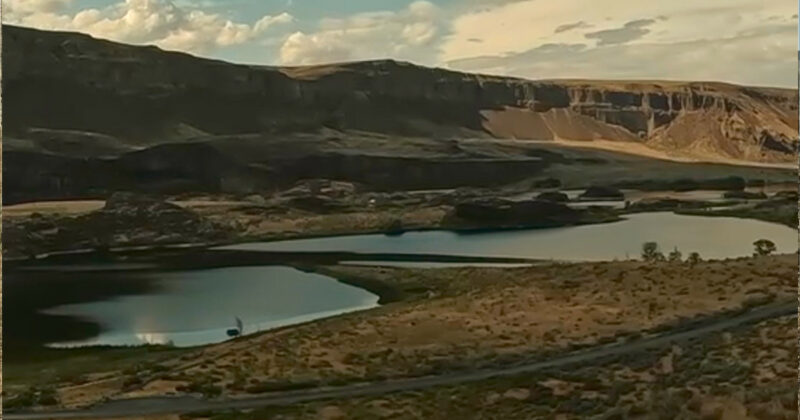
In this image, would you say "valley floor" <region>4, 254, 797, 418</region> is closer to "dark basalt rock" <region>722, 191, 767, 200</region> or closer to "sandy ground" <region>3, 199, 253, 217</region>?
"dark basalt rock" <region>722, 191, 767, 200</region>

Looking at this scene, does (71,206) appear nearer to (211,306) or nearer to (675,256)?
(211,306)

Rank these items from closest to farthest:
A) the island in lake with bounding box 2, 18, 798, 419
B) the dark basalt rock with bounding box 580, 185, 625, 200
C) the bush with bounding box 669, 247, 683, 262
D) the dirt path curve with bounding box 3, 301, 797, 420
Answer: the dirt path curve with bounding box 3, 301, 797, 420
the island in lake with bounding box 2, 18, 798, 419
the bush with bounding box 669, 247, 683, 262
the dark basalt rock with bounding box 580, 185, 625, 200

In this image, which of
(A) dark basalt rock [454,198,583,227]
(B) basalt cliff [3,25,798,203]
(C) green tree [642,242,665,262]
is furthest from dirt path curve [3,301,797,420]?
(B) basalt cliff [3,25,798,203]

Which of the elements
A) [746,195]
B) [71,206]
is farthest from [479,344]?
[71,206]

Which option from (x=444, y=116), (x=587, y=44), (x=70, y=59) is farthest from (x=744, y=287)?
(x=70, y=59)

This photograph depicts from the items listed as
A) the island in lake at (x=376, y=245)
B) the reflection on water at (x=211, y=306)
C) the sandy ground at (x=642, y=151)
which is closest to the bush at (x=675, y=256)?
the island in lake at (x=376, y=245)
